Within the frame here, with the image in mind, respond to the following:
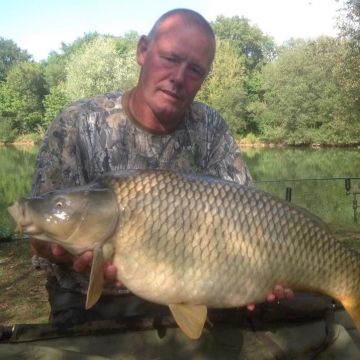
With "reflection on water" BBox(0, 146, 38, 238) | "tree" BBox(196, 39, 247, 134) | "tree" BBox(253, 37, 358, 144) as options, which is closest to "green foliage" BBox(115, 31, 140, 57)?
"tree" BBox(196, 39, 247, 134)

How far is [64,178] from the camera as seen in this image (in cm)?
161

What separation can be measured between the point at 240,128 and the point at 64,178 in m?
24.9

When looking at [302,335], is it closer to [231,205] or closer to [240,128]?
[231,205]

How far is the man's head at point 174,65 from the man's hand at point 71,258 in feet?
1.96

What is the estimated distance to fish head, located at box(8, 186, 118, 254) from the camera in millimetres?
1214

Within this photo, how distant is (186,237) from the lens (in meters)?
1.25

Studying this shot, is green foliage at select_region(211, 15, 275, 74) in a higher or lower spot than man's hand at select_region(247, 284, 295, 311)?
higher

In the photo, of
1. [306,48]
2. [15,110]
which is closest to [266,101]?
[306,48]

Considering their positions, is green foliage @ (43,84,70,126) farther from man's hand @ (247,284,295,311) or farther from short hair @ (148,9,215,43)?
man's hand @ (247,284,295,311)

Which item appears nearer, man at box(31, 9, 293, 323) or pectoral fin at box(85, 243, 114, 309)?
pectoral fin at box(85, 243, 114, 309)

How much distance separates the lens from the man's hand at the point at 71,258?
1231mm

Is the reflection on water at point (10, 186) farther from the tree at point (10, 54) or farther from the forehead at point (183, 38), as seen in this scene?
the tree at point (10, 54)

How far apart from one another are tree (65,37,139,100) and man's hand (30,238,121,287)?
21.1 meters

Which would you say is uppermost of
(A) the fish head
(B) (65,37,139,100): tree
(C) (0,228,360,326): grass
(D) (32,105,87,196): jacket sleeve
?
(B) (65,37,139,100): tree
